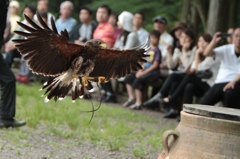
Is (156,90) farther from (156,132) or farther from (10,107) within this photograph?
(10,107)

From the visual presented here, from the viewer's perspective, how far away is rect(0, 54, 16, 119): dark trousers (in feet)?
21.3

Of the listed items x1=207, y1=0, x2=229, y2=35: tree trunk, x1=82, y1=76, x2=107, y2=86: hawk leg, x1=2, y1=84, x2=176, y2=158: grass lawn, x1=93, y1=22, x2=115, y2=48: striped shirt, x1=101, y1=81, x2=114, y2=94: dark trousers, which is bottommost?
x1=2, y1=84, x2=176, y2=158: grass lawn

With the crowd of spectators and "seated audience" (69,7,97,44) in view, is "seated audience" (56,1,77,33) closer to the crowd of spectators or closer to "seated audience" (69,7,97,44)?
the crowd of spectators

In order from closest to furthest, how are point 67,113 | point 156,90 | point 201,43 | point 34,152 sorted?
point 34,152 < point 67,113 < point 201,43 < point 156,90

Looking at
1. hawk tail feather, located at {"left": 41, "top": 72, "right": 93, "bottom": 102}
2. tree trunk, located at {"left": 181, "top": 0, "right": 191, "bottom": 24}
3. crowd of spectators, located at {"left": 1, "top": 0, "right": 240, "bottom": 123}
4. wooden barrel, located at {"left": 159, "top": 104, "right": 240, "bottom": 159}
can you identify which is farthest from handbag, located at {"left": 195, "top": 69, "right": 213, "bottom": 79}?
tree trunk, located at {"left": 181, "top": 0, "right": 191, "bottom": 24}

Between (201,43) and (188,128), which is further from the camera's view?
(201,43)

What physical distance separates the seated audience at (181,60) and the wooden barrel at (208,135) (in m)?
4.71

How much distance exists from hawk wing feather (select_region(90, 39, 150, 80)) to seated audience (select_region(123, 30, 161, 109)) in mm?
3482

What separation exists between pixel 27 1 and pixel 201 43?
1124 cm

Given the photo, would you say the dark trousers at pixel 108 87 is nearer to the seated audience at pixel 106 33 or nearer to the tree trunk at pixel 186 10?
the seated audience at pixel 106 33

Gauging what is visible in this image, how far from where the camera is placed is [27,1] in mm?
18703

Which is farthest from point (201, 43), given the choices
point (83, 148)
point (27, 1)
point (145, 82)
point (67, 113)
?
point (27, 1)

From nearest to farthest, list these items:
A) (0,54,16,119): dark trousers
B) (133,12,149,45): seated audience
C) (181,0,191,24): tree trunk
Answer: (0,54,16,119): dark trousers, (133,12,149,45): seated audience, (181,0,191,24): tree trunk

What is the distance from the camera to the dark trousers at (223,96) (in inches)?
305
